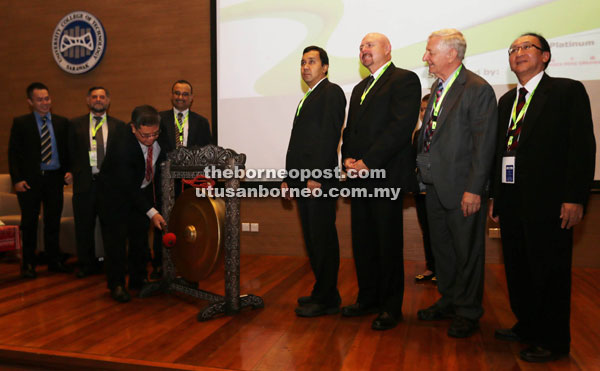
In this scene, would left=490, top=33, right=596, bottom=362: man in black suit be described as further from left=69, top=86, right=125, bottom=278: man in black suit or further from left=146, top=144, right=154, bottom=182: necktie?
left=69, top=86, right=125, bottom=278: man in black suit

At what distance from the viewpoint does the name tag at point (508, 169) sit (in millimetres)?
2100

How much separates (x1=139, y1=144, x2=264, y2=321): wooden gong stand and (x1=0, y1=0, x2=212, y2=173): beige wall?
75.1 inches

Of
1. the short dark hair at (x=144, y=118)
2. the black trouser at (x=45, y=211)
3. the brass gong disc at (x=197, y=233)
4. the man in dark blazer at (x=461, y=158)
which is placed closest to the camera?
the man in dark blazer at (x=461, y=158)

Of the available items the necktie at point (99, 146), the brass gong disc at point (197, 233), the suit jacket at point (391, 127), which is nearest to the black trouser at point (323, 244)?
the suit jacket at point (391, 127)

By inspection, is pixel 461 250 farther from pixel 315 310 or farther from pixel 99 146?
pixel 99 146

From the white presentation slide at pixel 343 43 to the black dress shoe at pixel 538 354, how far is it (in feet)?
8.13

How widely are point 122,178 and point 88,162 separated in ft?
3.34

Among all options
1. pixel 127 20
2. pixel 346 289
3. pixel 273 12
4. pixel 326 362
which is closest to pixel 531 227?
pixel 326 362

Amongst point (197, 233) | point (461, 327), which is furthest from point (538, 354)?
point (197, 233)

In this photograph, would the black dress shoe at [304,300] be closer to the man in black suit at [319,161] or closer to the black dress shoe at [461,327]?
the man in black suit at [319,161]

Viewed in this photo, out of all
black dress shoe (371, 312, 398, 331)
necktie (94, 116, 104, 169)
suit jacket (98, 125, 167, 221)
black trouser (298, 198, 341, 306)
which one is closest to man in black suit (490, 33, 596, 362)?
black dress shoe (371, 312, 398, 331)

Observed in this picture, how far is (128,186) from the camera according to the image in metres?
2.87

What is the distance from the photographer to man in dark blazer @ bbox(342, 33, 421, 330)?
237cm

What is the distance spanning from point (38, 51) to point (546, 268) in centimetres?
551
